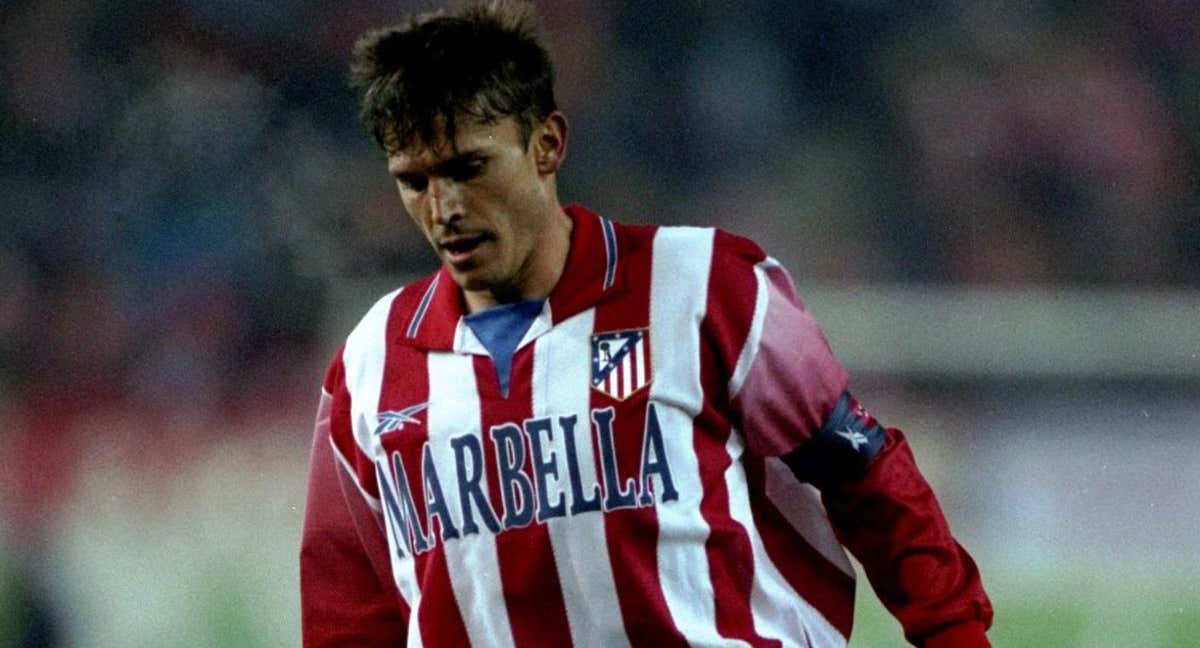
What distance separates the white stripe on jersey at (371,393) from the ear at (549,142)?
23 centimetres

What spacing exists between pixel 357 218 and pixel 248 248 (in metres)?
0.22

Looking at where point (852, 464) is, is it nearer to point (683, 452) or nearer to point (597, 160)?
point (683, 452)

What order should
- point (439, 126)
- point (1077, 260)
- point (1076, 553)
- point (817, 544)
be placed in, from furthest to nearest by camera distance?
1. point (1077, 260)
2. point (1076, 553)
3. point (817, 544)
4. point (439, 126)

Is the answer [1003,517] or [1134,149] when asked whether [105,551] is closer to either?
[1003,517]

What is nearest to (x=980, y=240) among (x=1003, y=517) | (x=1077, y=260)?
(x=1077, y=260)

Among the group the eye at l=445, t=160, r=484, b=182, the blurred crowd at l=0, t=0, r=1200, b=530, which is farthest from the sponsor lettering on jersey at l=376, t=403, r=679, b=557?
the blurred crowd at l=0, t=0, r=1200, b=530

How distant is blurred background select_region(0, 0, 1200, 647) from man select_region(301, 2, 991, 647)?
1.56m

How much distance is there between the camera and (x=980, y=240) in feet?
12.6

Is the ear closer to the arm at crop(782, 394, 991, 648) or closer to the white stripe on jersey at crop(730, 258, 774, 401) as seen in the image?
the white stripe on jersey at crop(730, 258, 774, 401)

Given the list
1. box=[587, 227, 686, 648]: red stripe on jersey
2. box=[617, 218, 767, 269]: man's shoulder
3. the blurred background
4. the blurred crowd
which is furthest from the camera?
the blurred crowd

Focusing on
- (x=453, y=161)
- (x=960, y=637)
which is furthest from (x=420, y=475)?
(x=960, y=637)

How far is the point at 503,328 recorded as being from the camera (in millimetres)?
1826

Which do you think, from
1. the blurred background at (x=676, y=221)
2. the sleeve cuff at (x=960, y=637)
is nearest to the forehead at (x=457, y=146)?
the sleeve cuff at (x=960, y=637)

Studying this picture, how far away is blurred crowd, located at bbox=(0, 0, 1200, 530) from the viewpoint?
3.77 metres
